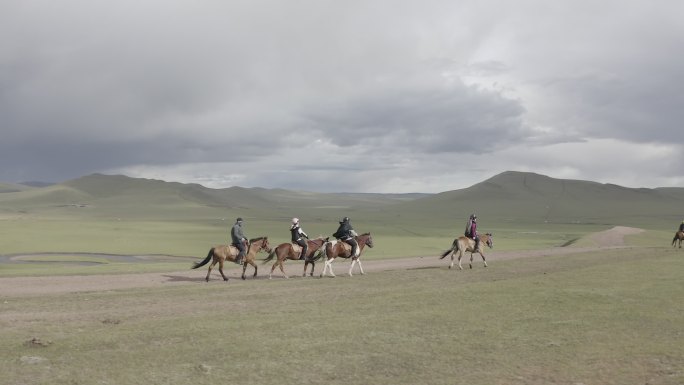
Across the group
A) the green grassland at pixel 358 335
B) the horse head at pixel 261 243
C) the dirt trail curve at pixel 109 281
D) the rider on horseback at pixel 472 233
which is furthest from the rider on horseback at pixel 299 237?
the rider on horseback at pixel 472 233

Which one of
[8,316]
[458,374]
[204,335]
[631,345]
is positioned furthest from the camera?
[8,316]

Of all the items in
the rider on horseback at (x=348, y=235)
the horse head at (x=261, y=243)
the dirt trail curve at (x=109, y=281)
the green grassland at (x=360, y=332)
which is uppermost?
the rider on horseback at (x=348, y=235)

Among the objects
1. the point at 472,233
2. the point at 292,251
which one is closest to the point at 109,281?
the point at 292,251

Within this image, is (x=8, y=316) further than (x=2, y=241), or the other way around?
(x=2, y=241)

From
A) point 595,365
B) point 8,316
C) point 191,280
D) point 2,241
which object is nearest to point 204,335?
point 8,316

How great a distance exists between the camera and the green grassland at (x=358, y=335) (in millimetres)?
10516

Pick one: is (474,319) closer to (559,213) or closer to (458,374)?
(458,374)

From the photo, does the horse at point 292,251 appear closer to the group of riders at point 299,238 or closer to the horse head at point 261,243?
the group of riders at point 299,238

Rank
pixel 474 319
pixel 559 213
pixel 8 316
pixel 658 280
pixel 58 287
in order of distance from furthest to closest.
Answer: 1. pixel 559 213
2. pixel 58 287
3. pixel 658 280
4. pixel 8 316
5. pixel 474 319

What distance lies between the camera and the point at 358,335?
13.5 metres

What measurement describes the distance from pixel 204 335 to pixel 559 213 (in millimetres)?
198794

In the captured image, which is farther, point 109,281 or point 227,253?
point 109,281

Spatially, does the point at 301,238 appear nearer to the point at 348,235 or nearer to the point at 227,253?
the point at 348,235

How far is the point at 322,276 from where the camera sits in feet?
90.9
